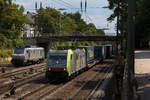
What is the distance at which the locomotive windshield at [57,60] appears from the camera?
1919 centimetres

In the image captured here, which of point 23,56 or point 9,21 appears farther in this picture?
point 9,21

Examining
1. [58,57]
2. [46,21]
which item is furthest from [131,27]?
[46,21]

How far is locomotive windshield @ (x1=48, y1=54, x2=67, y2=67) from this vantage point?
63.0ft

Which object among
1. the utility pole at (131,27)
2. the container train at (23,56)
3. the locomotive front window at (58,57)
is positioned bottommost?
the container train at (23,56)

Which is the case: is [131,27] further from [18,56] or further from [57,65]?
[18,56]

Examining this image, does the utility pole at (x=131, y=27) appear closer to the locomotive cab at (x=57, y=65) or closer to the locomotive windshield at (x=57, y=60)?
the locomotive cab at (x=57, y=65)

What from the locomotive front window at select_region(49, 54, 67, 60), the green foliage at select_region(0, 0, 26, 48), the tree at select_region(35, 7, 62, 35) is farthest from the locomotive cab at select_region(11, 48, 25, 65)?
the tree at select_region(35, 7, 62, 35)

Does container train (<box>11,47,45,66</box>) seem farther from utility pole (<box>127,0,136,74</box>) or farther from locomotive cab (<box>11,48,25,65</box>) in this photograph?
utility pole (<box>127,0,136,74</box>)

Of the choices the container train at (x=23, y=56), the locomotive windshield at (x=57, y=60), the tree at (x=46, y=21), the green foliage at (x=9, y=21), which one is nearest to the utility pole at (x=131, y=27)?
the locomotive windshield at (x=57, y=60)

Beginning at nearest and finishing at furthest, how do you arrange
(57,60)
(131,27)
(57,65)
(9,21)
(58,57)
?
(131,27) → (57,65) → (57,60) → (58,57) → (9,21)

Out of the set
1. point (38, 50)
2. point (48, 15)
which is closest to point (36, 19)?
point (48, 15)

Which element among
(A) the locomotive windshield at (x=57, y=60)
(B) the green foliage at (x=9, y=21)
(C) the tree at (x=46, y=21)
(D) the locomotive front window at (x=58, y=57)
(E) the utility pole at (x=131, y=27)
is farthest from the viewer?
(C) the tree at (x=46, y=21)

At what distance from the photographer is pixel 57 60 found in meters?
19.4

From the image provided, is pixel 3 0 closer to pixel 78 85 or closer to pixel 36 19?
pixel 78 85
